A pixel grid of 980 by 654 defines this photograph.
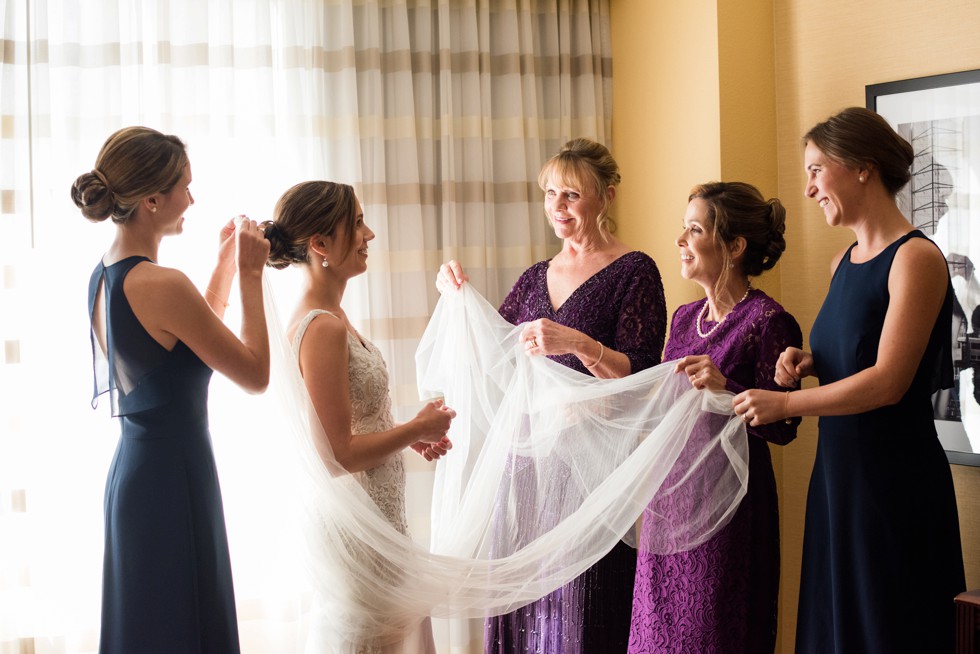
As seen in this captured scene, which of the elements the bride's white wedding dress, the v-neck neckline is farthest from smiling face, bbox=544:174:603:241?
the bride's white wedding dress

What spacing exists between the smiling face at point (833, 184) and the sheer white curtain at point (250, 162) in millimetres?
1783

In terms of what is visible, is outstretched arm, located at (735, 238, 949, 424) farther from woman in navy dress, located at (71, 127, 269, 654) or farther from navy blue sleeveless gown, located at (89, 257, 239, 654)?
navy blue sleeveless gown, located at (89, 257, 239, 654)

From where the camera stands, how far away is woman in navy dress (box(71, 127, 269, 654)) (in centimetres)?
196

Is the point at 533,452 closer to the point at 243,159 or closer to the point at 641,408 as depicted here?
the point at 641,408

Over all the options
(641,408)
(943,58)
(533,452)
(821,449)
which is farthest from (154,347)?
(943,58)

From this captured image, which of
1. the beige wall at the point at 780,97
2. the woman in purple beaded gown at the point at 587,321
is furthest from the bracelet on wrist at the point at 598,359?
the beige wall at the point at 780,97

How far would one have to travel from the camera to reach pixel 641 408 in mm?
2311

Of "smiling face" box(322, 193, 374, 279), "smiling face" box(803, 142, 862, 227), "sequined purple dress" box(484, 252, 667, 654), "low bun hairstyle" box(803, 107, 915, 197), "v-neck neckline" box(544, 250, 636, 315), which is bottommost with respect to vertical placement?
"sequined purple dress" box(484, 252, 667, 654)

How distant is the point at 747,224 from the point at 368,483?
122cm

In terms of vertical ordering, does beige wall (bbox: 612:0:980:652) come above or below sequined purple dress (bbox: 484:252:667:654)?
above

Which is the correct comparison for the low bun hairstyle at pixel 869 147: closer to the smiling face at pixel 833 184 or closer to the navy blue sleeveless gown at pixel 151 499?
the smiling face at pixel 833 184

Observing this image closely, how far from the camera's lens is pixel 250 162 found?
3.46m

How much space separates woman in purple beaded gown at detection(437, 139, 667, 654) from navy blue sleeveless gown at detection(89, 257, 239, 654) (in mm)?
987

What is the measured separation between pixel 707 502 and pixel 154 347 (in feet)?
4.56
